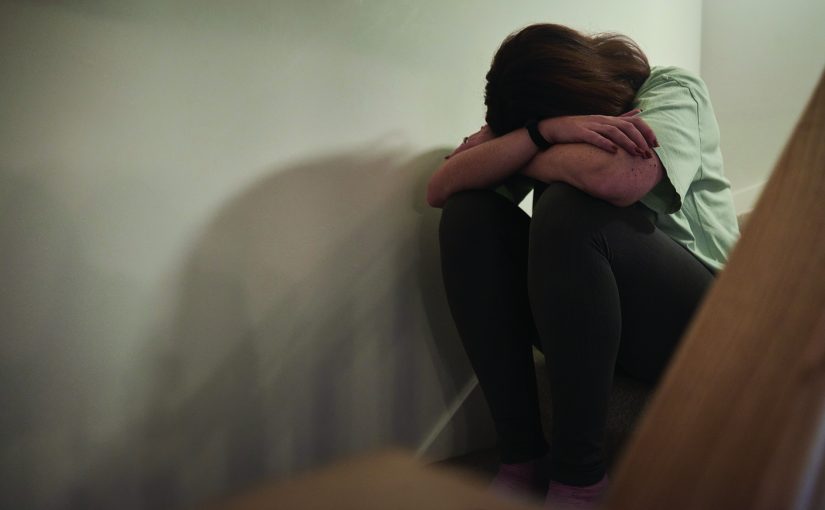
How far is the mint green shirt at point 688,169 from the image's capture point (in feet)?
2.96

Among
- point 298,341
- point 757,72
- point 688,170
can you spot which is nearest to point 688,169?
point 688,170

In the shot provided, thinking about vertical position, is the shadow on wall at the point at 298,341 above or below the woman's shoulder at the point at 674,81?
below

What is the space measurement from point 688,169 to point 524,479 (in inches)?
17.6

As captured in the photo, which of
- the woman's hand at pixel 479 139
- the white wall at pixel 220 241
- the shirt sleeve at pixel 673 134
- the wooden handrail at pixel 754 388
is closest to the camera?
the wooden handrail at pixel 754 388

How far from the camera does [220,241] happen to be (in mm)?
928

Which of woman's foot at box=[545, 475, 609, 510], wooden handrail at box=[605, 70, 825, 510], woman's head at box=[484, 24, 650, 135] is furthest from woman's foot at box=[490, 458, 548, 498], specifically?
wooden handrail at box=[605, 70, 825, 510]

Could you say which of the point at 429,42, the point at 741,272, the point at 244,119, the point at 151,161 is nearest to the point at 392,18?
the point at 429,42

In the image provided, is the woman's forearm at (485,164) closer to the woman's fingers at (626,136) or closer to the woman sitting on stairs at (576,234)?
the woman sitting on stairs at (576,234)

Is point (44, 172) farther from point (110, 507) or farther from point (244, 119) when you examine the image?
point (110, 507)

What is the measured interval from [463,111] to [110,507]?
81cm

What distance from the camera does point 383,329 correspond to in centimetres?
112

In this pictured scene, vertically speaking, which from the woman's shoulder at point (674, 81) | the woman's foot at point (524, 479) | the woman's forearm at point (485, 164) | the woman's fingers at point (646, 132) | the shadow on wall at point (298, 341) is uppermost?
the woman's shoulder at point (674, 81)

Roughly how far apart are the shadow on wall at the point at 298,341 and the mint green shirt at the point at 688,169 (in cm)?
39

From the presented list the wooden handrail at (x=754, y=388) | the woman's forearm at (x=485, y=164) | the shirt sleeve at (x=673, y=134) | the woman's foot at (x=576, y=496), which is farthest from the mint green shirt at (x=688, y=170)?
the wooden handrail at (x=754, y=388)
